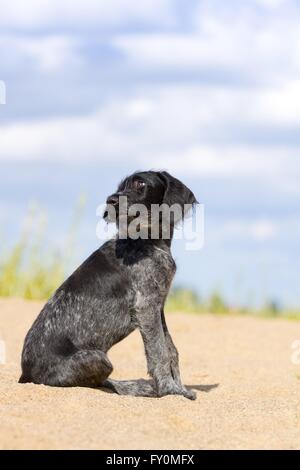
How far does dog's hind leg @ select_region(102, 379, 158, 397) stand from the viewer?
753 centimetres

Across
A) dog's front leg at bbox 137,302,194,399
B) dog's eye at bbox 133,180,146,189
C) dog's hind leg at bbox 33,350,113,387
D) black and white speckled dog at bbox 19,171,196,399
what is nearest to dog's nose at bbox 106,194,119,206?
black and white speckled dog at bbox 19,171,196,399

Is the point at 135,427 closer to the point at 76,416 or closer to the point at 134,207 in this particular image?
the point at 76,416

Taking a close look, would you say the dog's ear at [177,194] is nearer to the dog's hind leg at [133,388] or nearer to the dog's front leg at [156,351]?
the dog's front leg at [156,351]

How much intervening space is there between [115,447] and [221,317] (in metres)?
9.24

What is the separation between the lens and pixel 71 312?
24.1 ft

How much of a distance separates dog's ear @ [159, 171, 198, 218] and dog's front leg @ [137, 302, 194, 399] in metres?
0.94

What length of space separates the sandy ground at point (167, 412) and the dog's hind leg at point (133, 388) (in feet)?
1.39

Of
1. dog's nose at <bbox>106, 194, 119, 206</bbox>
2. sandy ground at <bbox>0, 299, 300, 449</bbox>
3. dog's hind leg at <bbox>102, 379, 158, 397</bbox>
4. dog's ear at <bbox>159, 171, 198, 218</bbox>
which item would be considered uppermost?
dog's ear at <bbox>159, 171, 198, 218</bbox>

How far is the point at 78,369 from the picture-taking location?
7.15 meters

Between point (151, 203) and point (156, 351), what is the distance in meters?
1.28

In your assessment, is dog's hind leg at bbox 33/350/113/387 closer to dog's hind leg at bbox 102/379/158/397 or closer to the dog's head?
dog's hind leg at bbox 102/379/158/397

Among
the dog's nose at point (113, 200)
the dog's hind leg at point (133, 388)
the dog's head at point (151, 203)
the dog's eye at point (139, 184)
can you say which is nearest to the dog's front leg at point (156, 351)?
the dog's hind leg at point (133, 388)

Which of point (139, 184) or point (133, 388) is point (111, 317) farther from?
point (139, 184)

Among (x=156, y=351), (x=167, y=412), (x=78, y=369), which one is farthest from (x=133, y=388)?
(x=167, y=412)
